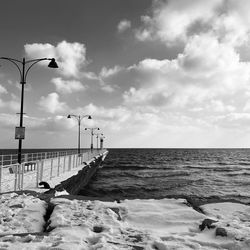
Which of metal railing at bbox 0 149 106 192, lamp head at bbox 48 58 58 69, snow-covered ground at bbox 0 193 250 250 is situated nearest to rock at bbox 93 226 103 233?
snow-covered ground at bbox 0 193 250 250

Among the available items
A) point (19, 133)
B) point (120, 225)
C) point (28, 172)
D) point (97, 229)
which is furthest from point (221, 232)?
point (19, 133)

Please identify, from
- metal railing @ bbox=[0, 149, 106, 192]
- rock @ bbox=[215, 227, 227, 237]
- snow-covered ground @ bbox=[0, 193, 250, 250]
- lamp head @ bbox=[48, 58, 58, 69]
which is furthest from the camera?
lamp head @ bbox=[48, 58, 58, 69]

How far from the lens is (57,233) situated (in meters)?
5.18

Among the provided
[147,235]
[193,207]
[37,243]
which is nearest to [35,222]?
[37,243]

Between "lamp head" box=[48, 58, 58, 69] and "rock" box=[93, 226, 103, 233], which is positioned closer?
"rock" box=[93, 226, 103, 233]

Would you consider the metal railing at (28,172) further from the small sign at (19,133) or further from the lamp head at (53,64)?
the lamp head at (53,64)

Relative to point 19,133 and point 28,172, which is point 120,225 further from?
point 19,133

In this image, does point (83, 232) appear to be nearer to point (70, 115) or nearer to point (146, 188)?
point (146, 188)

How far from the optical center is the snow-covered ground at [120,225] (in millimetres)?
4855

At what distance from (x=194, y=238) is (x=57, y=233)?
2.49 m

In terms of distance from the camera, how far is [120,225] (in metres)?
5.93

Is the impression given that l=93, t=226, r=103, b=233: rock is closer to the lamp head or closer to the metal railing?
the metal railing

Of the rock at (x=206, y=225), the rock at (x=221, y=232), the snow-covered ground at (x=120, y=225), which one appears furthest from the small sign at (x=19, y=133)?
the rock at (x=221, y=232)

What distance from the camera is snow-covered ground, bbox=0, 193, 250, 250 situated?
4855 millimetres
